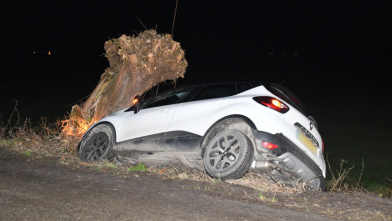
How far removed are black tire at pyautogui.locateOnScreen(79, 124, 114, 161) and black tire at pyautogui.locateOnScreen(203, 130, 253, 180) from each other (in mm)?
1999

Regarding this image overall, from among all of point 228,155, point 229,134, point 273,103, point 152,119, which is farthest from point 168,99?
point 273,103

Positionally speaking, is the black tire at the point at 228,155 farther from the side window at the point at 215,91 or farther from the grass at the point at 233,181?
the side window at the point at 215,91

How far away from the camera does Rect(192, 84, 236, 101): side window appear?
6.16 metres

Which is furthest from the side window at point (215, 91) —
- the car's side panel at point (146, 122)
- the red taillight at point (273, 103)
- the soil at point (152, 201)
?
the soil at point (152, 201)

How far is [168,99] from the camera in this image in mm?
6832

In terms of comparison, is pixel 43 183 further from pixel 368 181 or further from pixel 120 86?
pixel 368 181

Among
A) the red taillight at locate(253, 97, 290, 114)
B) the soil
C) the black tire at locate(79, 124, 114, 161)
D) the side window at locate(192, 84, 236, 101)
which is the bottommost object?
the soil

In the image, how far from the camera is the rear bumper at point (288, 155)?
5.36m

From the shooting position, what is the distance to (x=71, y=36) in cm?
7219

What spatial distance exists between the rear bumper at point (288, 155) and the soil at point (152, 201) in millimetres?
405

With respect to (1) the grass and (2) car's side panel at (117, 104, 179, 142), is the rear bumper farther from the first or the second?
(2) car's side panel at (117, 104, 179, 142)

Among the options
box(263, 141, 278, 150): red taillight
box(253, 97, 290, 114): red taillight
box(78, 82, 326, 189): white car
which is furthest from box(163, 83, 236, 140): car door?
box(263, 141, 278, 150): red taillight

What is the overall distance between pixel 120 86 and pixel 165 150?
122 inches

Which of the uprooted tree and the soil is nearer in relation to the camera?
the soil
